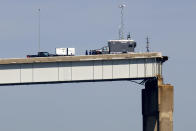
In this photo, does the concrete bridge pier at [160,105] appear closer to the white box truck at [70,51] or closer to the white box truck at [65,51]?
the white box truck at [70,51]

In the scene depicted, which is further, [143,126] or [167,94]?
[143,126]

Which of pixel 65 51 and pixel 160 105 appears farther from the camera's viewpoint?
pixel 65 51

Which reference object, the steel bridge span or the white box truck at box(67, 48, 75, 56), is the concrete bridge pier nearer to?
the steel bridge span

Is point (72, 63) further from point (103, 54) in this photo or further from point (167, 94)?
point (167, 94)

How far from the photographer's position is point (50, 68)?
156 m

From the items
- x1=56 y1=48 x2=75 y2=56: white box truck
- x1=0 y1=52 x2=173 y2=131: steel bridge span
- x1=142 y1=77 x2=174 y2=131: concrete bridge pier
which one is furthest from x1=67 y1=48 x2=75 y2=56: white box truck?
x1=142 y1=77 x2=174 y2=131: concrete bridge pier

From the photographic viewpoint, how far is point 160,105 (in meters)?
153

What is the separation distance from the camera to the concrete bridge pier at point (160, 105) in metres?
152

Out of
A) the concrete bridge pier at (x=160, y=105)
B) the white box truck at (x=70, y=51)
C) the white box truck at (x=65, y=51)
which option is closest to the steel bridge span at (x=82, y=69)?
the concrete bridge pier at (x=160, y=105)

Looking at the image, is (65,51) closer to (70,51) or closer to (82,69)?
(70,51)

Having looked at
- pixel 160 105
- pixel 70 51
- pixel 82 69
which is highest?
pixel 70 51

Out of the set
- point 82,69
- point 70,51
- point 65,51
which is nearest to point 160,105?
point 82,69

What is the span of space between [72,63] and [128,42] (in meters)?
10.8

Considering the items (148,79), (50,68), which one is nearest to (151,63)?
(148,79)
